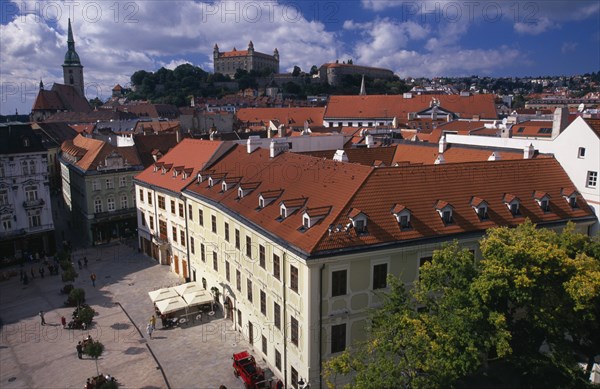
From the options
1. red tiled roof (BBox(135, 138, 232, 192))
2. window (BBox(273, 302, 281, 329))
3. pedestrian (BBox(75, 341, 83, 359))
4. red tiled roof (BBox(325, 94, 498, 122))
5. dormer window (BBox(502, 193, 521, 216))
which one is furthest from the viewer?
red tiled roof (BBox(325, 94, 498, 122))

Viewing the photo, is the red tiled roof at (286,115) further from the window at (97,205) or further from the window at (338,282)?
the window at (338,282)

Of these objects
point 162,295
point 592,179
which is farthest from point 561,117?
point 162,295

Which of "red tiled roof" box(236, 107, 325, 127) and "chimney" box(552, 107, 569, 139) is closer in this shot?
"chimney" box(552, 107, 569, 139)

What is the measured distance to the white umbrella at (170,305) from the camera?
3099 cm

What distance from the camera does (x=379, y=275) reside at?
22469mm

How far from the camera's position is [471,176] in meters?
27.2

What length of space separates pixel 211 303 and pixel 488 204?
60.6 ft

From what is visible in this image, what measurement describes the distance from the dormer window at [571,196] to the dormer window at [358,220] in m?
13.7

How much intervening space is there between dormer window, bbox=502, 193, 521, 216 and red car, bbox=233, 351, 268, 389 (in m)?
15.6

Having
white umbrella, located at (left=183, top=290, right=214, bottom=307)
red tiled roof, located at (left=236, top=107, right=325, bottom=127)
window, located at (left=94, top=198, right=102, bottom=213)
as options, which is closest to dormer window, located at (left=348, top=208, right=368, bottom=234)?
white umbrella, located at (left=183, top=290, right=214, bottom=307)

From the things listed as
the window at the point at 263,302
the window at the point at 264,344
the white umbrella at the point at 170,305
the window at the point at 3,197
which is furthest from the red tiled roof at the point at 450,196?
the window at the point at 3,197

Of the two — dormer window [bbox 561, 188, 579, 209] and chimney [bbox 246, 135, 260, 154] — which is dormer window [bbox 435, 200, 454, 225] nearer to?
dormer window [bbox 561, 188, 579, 209]

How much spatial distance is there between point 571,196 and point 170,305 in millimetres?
25053

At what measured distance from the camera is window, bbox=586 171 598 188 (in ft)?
93.4
